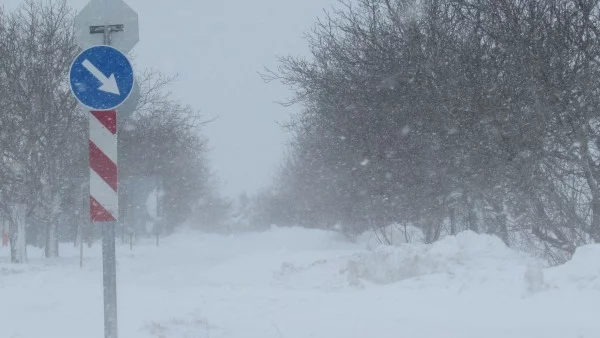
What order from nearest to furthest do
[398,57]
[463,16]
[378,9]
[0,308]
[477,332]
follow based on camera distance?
[477,332] → [0,308] → [463,16] → [398,57] → [378,9]

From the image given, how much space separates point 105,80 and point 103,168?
0.69 metres

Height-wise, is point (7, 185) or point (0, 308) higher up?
point (7, 185)

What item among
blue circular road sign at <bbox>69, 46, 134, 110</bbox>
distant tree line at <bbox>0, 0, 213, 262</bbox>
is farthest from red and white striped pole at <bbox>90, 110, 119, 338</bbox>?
distant tree line at <bbox>0, 0, 213, 262</bbox>

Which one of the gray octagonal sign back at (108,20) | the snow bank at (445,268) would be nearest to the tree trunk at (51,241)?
the snow bank at (445,268)

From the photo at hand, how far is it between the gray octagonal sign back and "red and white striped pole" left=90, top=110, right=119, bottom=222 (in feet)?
2.34

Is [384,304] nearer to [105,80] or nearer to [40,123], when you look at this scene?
[105,80]

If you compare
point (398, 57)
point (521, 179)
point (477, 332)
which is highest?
point (398, 57)

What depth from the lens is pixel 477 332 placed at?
5.95 metres

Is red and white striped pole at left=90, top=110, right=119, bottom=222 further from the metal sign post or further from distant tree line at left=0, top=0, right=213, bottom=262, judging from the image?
distant tree line at left=0, top=0, right=213, bottom=262

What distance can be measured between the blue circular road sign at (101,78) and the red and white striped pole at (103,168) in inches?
4.4

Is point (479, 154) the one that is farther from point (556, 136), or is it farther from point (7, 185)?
point (7, 185)

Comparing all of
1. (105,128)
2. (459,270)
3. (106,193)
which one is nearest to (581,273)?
(459,270)

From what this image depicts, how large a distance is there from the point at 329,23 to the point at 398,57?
2326 millimetres

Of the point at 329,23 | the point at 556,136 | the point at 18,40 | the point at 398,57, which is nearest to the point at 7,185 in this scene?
the point at 18,40
